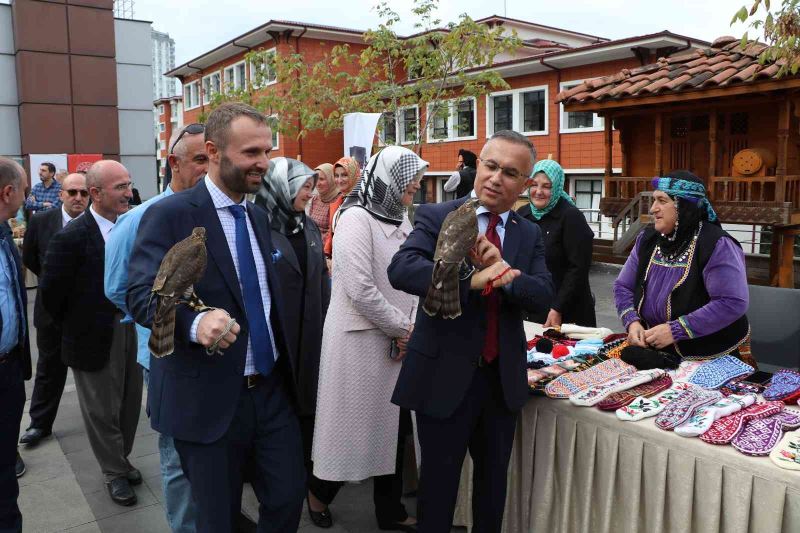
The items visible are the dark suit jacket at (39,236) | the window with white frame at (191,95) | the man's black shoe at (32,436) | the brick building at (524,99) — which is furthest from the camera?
the window with white frame at (191,95)

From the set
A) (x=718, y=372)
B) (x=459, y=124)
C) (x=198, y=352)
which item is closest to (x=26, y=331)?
(x=198, y=352)

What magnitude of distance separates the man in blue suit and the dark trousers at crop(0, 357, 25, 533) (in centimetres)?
91

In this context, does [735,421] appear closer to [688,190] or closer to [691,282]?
[691,282]

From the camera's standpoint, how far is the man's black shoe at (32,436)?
4.61 metres

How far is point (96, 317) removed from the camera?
378cm

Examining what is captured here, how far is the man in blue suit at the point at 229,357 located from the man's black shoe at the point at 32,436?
2787mm

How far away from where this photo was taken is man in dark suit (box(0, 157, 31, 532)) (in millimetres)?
2871

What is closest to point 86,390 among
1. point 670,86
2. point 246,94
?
point 670,86

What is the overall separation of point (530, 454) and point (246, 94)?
16.1 metres

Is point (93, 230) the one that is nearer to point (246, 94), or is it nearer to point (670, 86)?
point (670, 86)

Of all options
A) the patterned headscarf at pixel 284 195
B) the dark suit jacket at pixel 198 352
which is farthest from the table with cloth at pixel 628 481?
the patterned headscarf at pixel 284 195

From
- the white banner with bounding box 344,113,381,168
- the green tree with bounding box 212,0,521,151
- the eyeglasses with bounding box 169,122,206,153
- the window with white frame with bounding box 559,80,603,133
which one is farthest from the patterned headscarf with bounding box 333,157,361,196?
the window with white frame with bounding box 559,80,603,133

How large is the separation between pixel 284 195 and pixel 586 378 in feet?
5.89

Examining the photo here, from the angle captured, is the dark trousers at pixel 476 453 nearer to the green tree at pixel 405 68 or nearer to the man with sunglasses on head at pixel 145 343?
the man with sunglasses on head at pixel 145 343
